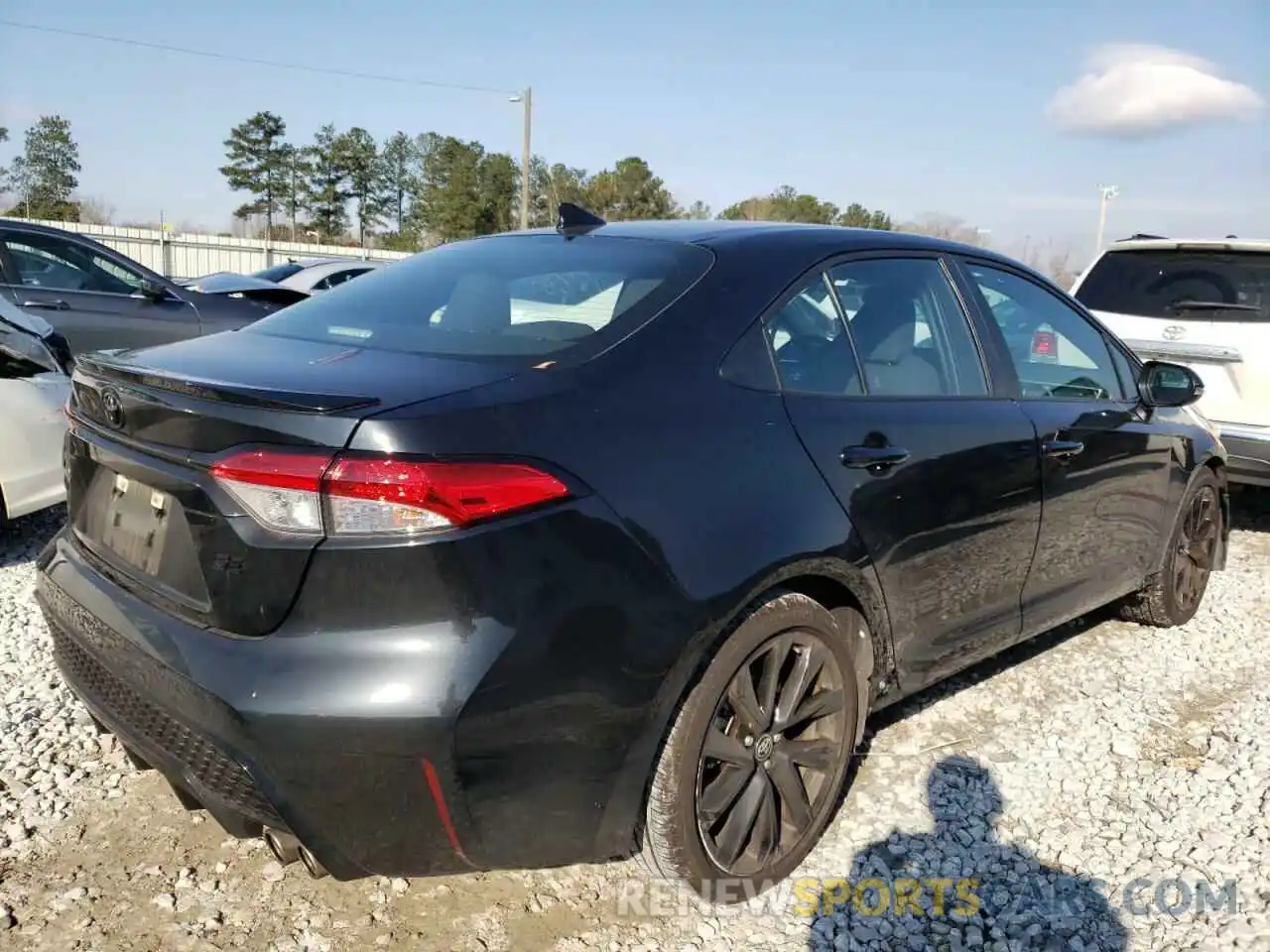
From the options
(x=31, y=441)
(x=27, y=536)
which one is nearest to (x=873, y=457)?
(x=31, y=441)

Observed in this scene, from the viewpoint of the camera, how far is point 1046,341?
11.6 feet

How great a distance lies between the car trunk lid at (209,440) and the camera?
1805mm

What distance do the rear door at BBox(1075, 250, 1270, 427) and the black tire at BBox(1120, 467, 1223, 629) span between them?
4.40 feet

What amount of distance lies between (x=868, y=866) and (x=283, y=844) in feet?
4.96

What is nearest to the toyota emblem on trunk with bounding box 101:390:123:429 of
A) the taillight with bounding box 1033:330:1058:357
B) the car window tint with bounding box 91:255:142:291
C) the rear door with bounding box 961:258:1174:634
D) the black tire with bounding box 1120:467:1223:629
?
the rear door with bounding box 961:258:1174:634

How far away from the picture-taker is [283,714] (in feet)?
5.81

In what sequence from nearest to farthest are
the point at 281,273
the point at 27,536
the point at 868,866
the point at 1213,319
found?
1. the point at 868,866
2. the point at 27,536
3. the point at 1213,319
4. the point at 281,273

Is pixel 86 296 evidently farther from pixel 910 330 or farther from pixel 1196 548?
pixel 1196 548

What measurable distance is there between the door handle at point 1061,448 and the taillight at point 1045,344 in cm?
33

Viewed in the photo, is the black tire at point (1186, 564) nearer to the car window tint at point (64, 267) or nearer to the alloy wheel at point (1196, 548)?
the alloy wheel at point (1196, 548)

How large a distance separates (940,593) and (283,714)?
184 cm

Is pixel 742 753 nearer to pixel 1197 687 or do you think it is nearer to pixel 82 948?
pixel 82 948

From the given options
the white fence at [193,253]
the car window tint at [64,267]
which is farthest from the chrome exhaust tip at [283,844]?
the white fence at [193,253]

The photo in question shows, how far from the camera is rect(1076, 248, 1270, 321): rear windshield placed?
568 centimetres
